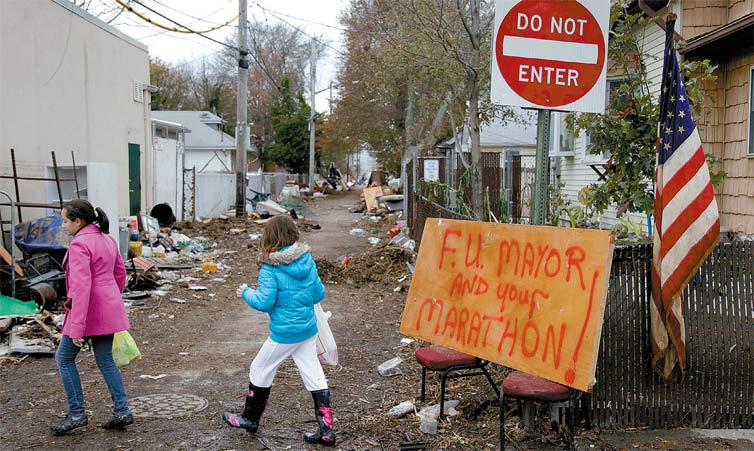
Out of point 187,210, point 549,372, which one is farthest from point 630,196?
point 187,210

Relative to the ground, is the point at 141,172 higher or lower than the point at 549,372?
higher

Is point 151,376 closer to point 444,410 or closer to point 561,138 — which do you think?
point 444,410

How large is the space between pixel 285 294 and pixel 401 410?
1336mm

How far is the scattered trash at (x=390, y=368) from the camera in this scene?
6.16 meters

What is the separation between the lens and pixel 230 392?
564 cm

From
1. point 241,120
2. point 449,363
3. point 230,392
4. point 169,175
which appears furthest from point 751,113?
point 241,120

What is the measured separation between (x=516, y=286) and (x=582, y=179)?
11151mm

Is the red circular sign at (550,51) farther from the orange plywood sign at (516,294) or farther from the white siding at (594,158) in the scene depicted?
the white siding at (594,158)

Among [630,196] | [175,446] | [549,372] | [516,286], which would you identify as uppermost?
[630,196]

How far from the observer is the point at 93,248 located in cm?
475

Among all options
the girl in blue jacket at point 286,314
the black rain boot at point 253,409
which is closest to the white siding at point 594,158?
the girl in blue jacket at point 286,314

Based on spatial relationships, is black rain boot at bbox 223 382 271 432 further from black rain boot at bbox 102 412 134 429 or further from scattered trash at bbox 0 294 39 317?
scattered trash at bbox 0 294 39 317

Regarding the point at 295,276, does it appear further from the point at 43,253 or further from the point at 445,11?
the point at 445,11

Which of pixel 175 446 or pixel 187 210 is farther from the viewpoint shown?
pixel 187 210
